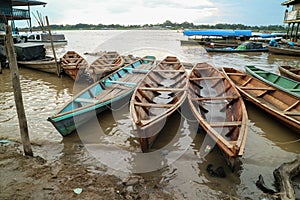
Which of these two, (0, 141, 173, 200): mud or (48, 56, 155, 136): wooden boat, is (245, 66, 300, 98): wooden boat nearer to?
(48, 56, 155, 136): wooden boat

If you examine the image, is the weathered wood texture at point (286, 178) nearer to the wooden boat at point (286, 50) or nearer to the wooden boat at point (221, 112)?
the wooden boat at point (221, 112)

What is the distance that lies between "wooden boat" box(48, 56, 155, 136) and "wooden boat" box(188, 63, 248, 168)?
2.26m

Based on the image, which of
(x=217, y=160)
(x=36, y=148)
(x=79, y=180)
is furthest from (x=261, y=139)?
(x=36, y=148)

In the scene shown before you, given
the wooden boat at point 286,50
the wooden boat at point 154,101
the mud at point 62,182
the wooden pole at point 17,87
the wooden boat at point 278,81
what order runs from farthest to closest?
the wooden boat at point 286,50, the wooden boat at point 278,81, the wooden boat at point 154,101, the wooden pole at point 17,87, the mud at point 62,182

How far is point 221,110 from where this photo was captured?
21.2 feet

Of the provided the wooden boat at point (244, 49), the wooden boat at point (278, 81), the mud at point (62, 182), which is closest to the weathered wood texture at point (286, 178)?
the mud at point (62, 182)

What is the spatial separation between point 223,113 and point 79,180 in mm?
4343

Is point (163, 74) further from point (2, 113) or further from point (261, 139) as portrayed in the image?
point (2, 113)

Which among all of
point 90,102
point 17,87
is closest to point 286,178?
point 90,102

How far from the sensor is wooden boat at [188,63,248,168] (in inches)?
149

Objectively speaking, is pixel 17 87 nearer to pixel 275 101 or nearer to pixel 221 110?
pixel 221 110

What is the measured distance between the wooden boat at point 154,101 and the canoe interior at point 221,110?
51cm

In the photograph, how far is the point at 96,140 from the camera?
5.27 m

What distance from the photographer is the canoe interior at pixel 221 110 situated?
3843 millimetres
